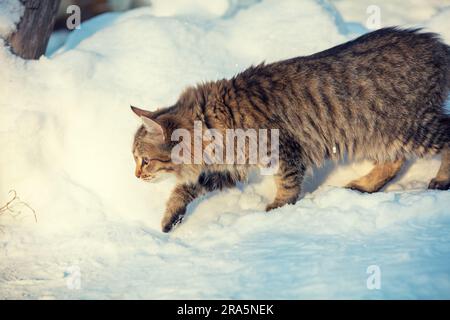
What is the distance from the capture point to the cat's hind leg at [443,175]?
4.37 meters

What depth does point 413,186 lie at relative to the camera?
183 inches

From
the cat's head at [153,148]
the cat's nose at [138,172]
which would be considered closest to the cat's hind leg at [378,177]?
the cat's head at [153,148]

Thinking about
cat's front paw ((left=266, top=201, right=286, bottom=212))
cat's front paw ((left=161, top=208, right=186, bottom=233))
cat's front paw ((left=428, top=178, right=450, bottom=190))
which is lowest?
cat's front paw ((left=161, top=208, right=186, bottom=233))

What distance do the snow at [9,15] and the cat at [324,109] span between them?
5.43ft

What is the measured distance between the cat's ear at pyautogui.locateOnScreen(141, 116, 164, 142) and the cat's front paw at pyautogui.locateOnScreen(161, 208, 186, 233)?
0.57m

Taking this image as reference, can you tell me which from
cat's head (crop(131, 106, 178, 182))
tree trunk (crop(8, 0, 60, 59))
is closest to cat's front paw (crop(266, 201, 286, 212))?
cat's head (crop(131, 106, 178, 182))

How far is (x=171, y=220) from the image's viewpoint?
4.28 m

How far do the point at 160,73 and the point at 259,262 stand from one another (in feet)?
7.53

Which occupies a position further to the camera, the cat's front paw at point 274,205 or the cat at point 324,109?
the cat's front paw at point 274,205

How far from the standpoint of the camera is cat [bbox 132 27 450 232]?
Answer: 13.8ft

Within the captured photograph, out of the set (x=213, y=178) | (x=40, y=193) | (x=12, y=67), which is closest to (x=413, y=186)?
(x=213, y=178)

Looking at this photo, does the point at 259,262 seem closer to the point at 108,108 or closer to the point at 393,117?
the point at 393,117

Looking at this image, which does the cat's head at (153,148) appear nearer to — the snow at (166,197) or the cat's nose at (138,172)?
the cat's nose at (138,172)

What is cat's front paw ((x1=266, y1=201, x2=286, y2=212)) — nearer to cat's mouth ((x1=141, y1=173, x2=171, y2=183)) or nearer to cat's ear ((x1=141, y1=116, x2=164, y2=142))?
cat's mouth ((x1=141, y1=173, x2=171, y2=183))
